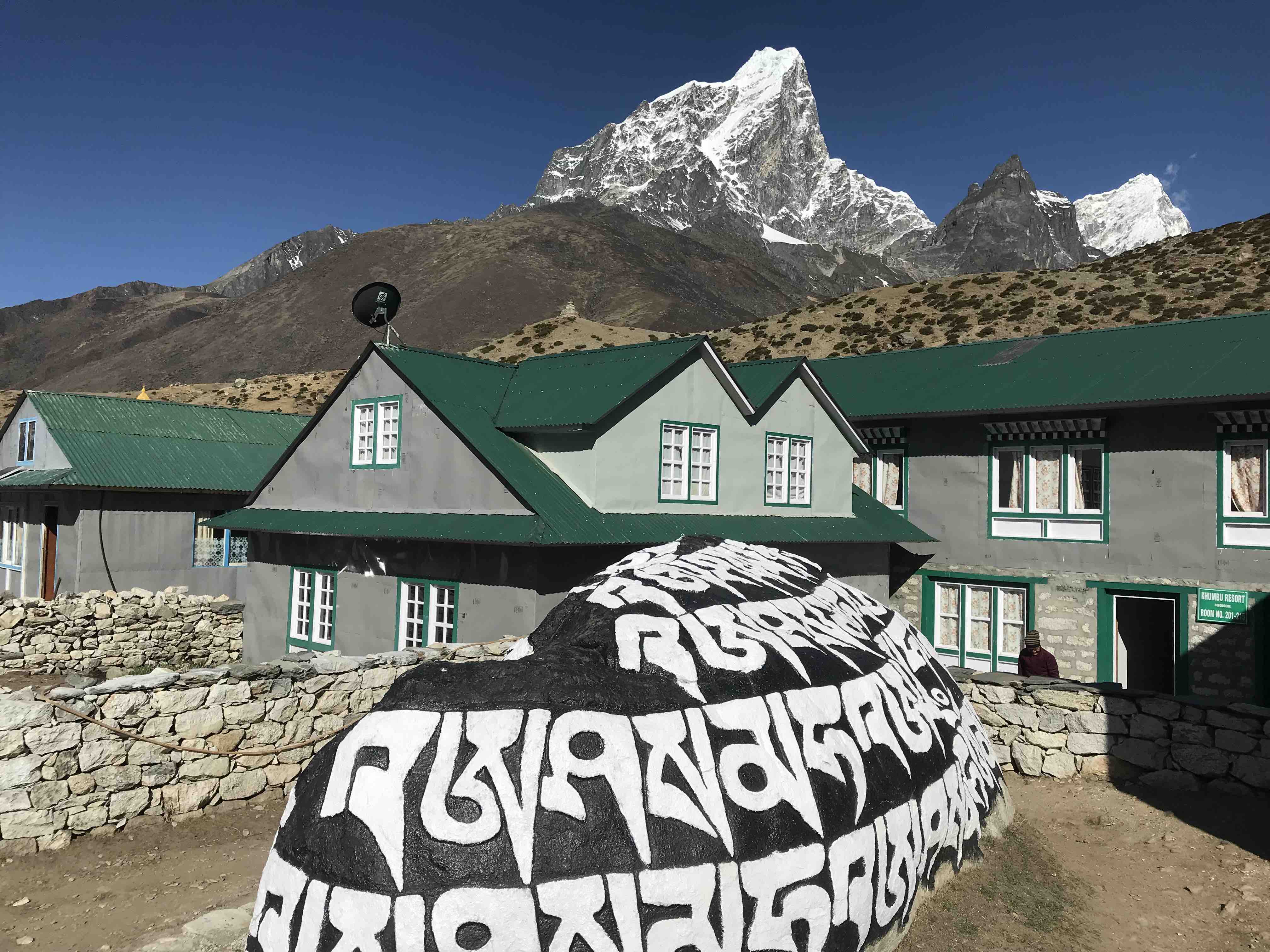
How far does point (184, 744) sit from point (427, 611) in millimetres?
6517

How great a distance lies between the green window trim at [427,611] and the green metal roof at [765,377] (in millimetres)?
6968

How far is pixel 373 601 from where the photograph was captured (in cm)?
1739

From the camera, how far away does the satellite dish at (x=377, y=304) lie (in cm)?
2105

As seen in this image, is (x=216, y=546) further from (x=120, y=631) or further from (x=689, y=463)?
(x=689, y=463)

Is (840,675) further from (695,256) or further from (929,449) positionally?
(695,256)

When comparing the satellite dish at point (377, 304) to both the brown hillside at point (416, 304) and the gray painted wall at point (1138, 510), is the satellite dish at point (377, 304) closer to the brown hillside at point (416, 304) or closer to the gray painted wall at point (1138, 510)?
the gray painted wall at point (1138, 510)

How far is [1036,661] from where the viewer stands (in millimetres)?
14109

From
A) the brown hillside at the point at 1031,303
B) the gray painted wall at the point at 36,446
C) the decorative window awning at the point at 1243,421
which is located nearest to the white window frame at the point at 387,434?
the gray painted wall at the point at 36,446

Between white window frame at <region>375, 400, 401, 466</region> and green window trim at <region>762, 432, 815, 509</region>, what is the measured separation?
24.1ft

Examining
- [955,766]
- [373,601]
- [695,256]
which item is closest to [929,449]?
[373,601]

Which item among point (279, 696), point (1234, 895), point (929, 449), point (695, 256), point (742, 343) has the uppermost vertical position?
point (695, 256)

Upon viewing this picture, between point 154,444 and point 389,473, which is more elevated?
point 154,444

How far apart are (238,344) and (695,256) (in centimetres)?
7781

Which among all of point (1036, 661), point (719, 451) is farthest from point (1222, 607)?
point (719, 451)
